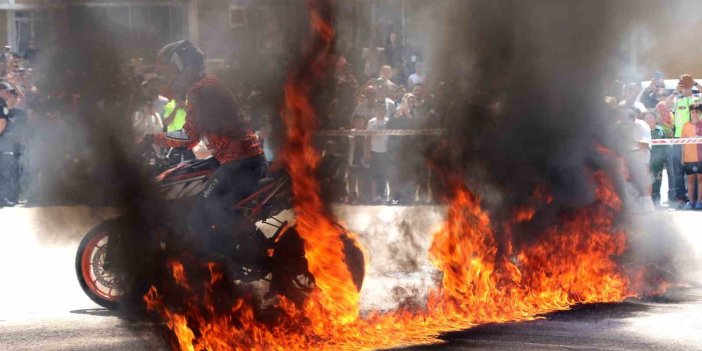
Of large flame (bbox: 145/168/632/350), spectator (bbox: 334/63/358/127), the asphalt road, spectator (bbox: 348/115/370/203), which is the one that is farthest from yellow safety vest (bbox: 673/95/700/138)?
spectator (bbox: 334/63/358/127)

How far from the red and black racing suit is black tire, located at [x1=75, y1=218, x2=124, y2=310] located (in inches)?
36.3

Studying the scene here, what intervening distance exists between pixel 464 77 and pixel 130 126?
274cm

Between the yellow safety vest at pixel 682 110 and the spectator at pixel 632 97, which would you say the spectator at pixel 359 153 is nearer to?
the spectator at pixel 632 97

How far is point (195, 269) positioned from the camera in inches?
265

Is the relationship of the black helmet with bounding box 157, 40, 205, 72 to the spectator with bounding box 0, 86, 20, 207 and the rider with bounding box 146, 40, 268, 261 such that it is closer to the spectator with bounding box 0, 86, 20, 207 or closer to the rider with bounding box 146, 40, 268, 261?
the rider with bounding box 146, 40, 268, 261

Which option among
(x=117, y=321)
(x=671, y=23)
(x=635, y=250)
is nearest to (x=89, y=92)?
(x=117, y=321)

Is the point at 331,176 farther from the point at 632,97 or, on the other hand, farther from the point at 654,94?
the point at 654,94

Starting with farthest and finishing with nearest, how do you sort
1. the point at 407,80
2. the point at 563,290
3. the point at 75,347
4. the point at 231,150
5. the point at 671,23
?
the point at 407,80 → the point at 671,23 → the point at 563,290 → the point at 231,150 → the point at 75,347

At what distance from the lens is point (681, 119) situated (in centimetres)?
1573

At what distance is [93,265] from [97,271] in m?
0.05

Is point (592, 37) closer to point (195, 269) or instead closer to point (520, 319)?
point (520, 319)

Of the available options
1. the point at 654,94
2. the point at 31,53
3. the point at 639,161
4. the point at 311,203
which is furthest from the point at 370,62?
the point at 654,94

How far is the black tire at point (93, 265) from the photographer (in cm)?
765

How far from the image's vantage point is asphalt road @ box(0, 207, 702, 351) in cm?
668
